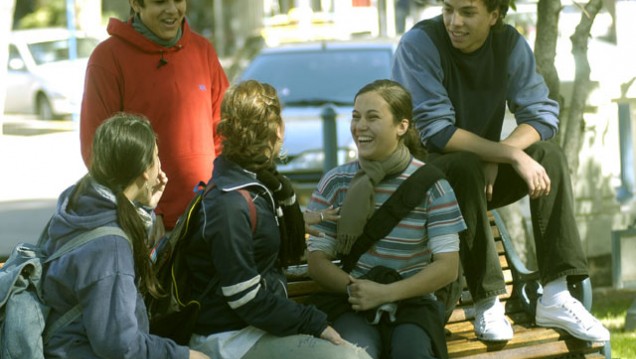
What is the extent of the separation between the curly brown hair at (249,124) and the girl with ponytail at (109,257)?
296 mm

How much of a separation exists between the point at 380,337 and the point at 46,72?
23.6 meters

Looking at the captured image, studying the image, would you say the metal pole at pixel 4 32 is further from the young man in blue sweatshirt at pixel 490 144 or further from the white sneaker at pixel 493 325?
the white sneaker at pixel 493 325

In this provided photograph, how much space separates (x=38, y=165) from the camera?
20.5 meters

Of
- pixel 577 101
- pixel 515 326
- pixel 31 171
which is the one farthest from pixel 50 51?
pixel 515 326

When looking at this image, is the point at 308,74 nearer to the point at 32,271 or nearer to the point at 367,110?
the point at 367,110

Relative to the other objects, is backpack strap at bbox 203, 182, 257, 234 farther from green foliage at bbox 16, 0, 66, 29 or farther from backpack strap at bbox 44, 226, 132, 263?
green foliage at bbox 16, 0, 66, 29

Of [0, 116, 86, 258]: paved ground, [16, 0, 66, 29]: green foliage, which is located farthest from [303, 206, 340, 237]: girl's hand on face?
[16, 0, 66, 29]: green foliage

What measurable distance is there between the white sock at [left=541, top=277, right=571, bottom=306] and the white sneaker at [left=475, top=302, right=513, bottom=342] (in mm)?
213

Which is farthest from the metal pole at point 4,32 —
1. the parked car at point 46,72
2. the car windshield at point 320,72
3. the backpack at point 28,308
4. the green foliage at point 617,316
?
the backpack at point 28,308

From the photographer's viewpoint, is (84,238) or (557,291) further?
(557,291)

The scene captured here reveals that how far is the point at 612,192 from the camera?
855cm

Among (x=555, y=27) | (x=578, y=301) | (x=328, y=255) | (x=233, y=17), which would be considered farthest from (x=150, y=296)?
(x=233, y=17)

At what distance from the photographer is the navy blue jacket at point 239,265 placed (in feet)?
13.0

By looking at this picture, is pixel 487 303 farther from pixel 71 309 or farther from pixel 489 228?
pixel 71 309
